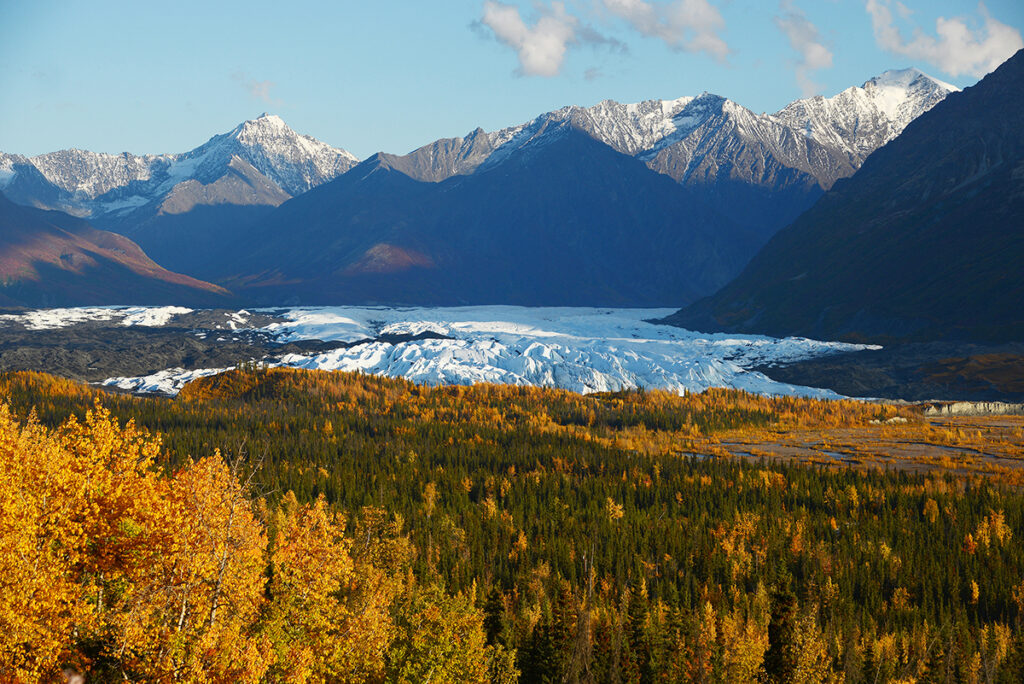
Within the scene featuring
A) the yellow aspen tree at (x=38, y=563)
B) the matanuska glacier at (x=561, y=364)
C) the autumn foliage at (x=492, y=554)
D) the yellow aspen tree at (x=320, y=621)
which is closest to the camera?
the yellow aspen tree at (x=38, y=563)

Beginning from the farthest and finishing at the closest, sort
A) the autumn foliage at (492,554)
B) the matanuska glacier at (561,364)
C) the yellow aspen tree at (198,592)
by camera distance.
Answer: the matanuska glacier at (561,364) → the autumn foliage at (492,554) → the yellow aspen tree at (198,592)

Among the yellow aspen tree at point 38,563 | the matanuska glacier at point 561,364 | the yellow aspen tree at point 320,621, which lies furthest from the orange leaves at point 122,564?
the matanuska glacier at point 561,364

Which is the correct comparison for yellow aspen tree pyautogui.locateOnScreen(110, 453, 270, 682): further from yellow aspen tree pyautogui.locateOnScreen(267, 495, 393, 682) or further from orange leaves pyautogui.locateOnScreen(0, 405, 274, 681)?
yellow aspen tree pyautogui.locateOnScreen(267, 495, 393, 682)

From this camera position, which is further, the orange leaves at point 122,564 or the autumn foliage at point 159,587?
the autumn foliage at point 159,587

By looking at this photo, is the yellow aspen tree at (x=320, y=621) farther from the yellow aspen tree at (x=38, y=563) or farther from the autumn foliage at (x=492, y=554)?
the yellow aspen tree at (x=38, y=563)

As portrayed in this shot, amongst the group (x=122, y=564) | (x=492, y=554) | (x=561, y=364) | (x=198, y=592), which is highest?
(x=561, y=364)

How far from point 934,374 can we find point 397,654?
128 metres

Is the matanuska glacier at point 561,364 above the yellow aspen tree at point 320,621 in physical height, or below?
above

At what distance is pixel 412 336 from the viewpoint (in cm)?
18250

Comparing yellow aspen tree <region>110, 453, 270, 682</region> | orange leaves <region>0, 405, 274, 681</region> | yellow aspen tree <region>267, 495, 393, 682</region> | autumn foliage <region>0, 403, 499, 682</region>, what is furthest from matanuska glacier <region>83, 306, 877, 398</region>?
yellow aspen tree <region>110, 453, 270, 682</region>

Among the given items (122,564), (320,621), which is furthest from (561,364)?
(122,564)

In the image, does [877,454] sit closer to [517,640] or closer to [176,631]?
[517,640]

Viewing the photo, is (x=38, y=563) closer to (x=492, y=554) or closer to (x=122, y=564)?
(x=122, y=564)

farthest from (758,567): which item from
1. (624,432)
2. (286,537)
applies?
(624,432)
